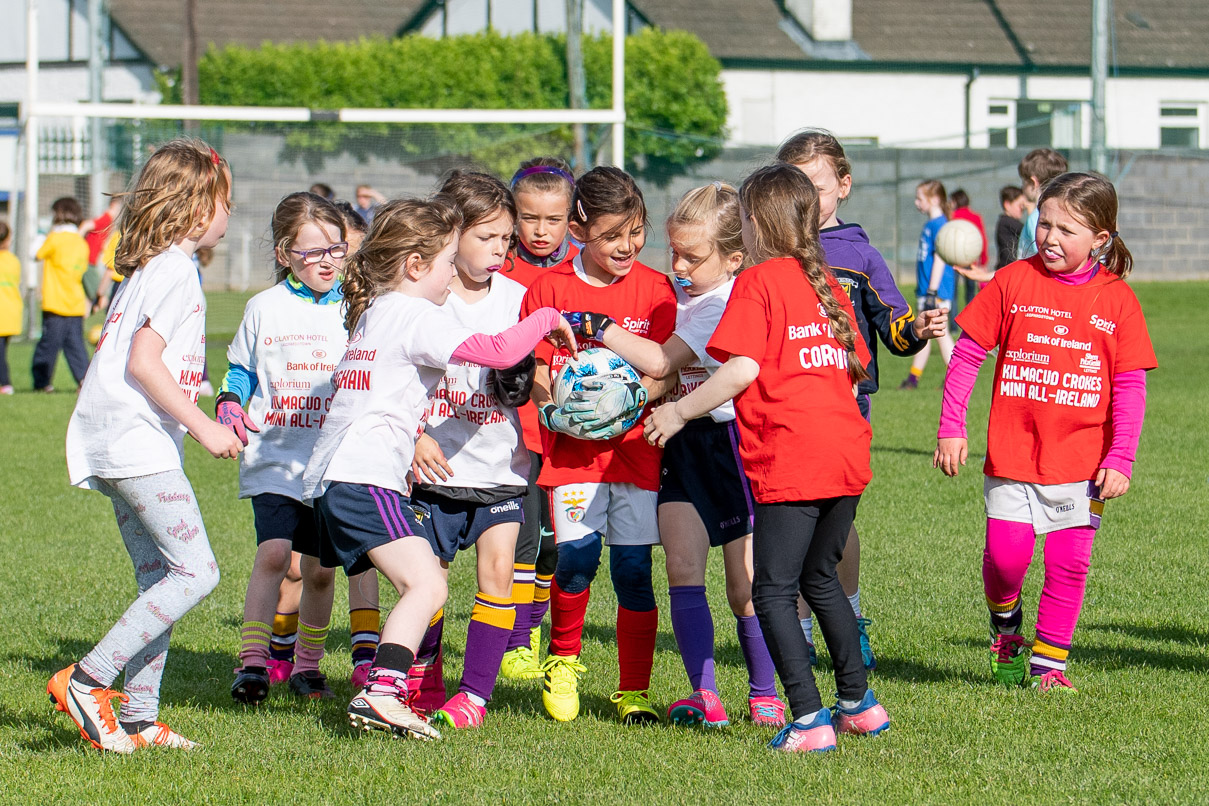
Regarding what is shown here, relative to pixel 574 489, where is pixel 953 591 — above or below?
below

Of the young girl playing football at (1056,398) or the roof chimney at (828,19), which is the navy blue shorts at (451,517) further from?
the roof chimney at (828,19)

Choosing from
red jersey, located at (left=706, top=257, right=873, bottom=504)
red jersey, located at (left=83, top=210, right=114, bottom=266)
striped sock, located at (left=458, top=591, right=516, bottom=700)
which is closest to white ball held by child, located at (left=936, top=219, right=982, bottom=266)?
red jersey, located at (left=706, top=257, right=873, bottom=504)

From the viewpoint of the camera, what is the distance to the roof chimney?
3728 cm

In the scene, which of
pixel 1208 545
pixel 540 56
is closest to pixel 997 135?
pixel 540 56

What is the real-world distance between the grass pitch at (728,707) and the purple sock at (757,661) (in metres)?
0.13

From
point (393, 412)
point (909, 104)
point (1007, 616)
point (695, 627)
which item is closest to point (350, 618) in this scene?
point (393, 412)

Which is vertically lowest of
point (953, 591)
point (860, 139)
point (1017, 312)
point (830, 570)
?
point (953, 591)

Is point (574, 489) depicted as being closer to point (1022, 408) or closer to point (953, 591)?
point (1022, 408)

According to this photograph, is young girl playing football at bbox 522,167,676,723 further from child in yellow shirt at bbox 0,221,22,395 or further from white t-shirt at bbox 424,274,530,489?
child in yellow shirt at bbox 0,221,22,395

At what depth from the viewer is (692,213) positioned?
4691 mm

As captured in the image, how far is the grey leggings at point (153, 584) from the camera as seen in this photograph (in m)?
4.23

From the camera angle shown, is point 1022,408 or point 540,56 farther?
point 540,56

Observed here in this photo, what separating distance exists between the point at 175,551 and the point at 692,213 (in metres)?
2.06

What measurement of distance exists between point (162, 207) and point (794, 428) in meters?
2.15
